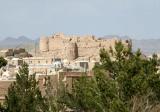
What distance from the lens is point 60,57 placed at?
101 m

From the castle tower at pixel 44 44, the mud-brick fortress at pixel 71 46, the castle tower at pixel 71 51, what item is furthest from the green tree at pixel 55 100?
the castle tower at pixel 44 44

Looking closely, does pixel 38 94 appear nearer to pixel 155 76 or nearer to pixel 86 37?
pixel 155 76

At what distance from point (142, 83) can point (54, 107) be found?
658 cm

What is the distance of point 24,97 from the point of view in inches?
1416

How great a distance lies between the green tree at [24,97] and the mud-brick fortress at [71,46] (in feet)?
190

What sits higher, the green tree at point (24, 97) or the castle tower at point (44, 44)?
the green tree at point (24, 97)

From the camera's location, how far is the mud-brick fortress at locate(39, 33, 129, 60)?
9869 cm

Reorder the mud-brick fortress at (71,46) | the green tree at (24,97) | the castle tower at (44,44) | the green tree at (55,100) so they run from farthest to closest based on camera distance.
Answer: the castle tower at (44,44) → the mud-brick fortress at (71,46) → the green tree at (24,97) → the green tree at (55,100)

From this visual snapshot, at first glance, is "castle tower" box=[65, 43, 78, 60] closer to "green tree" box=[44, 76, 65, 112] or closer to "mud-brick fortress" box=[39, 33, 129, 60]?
"mud-brick fortress" box=[39, 33, 129, 60]

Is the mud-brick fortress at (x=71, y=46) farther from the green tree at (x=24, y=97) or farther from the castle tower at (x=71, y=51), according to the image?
the green tree at (x=24, y=97)

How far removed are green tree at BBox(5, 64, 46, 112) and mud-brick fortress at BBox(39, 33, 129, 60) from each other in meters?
57.8

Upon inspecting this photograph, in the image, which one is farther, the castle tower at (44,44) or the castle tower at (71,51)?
the castle tower at (44,44)

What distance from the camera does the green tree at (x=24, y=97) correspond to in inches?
1371

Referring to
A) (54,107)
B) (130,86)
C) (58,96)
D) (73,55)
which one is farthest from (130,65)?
(73,55)
